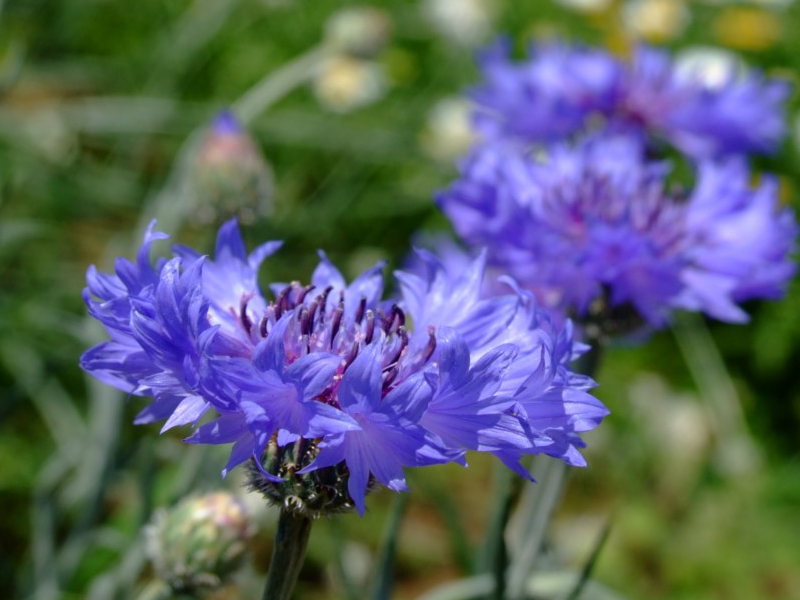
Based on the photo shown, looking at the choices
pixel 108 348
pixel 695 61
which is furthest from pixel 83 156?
pixel 108 348

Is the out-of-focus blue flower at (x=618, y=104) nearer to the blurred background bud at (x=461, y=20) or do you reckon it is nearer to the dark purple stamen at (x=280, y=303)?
the dark purple stamen at (x=280, y=303)

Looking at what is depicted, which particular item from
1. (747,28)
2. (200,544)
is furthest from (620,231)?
(747,28)

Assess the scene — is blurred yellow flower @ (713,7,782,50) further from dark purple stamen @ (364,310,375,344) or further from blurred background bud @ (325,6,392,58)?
dark purple stamen @ (364,310,375,344)

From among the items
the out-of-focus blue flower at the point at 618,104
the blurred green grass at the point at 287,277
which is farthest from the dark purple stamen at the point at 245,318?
the out-of-focus blue flower at the point at 618,104

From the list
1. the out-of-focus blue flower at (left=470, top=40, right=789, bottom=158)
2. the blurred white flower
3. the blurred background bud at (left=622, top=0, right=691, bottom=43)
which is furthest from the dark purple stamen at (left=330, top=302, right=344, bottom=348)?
the blurred background bud at (left=622, top=0, right=691, bottom=43)

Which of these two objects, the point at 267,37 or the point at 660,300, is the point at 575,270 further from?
the point at 267,37
